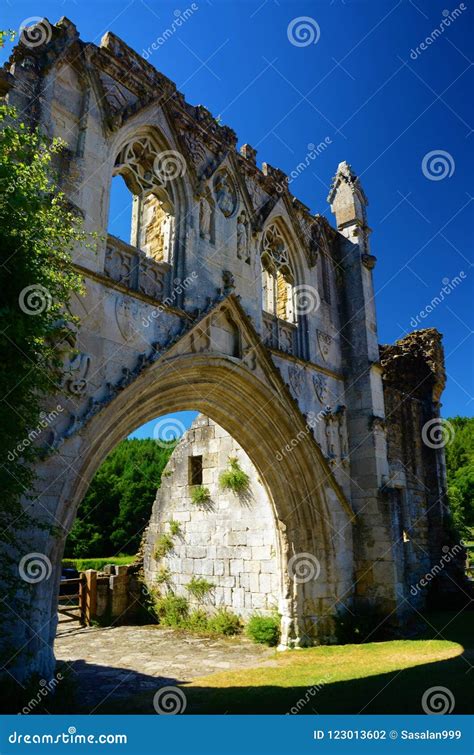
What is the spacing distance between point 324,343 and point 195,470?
4503 mm

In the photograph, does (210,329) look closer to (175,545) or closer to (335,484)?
(335,484)

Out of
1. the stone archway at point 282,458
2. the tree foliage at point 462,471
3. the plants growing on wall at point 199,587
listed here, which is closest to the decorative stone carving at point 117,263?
the stone archway at point 282,458

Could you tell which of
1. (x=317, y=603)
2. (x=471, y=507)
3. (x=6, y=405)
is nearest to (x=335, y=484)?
(x=317, y=603)

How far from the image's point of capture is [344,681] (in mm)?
6754

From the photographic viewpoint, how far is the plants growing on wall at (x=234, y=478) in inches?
470

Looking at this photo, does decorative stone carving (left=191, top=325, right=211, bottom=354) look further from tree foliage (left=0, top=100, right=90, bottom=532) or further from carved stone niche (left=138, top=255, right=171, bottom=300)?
tree foliage (left=0, top=100, right=90, bottom=532)

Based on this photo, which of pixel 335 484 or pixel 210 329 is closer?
pixel 210 329

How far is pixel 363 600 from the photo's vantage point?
10336mm

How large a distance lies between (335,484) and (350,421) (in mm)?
1592

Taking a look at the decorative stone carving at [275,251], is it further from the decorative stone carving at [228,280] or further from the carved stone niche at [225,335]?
the carved stone niche at [225,335]

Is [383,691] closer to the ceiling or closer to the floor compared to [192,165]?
closer to the floor

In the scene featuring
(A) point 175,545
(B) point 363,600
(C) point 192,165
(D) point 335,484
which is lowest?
(B) point 363,600

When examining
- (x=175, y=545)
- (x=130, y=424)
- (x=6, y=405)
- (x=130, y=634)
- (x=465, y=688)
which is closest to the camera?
(x=6, y=405)

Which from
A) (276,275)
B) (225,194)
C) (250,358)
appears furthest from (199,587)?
(225,194)
